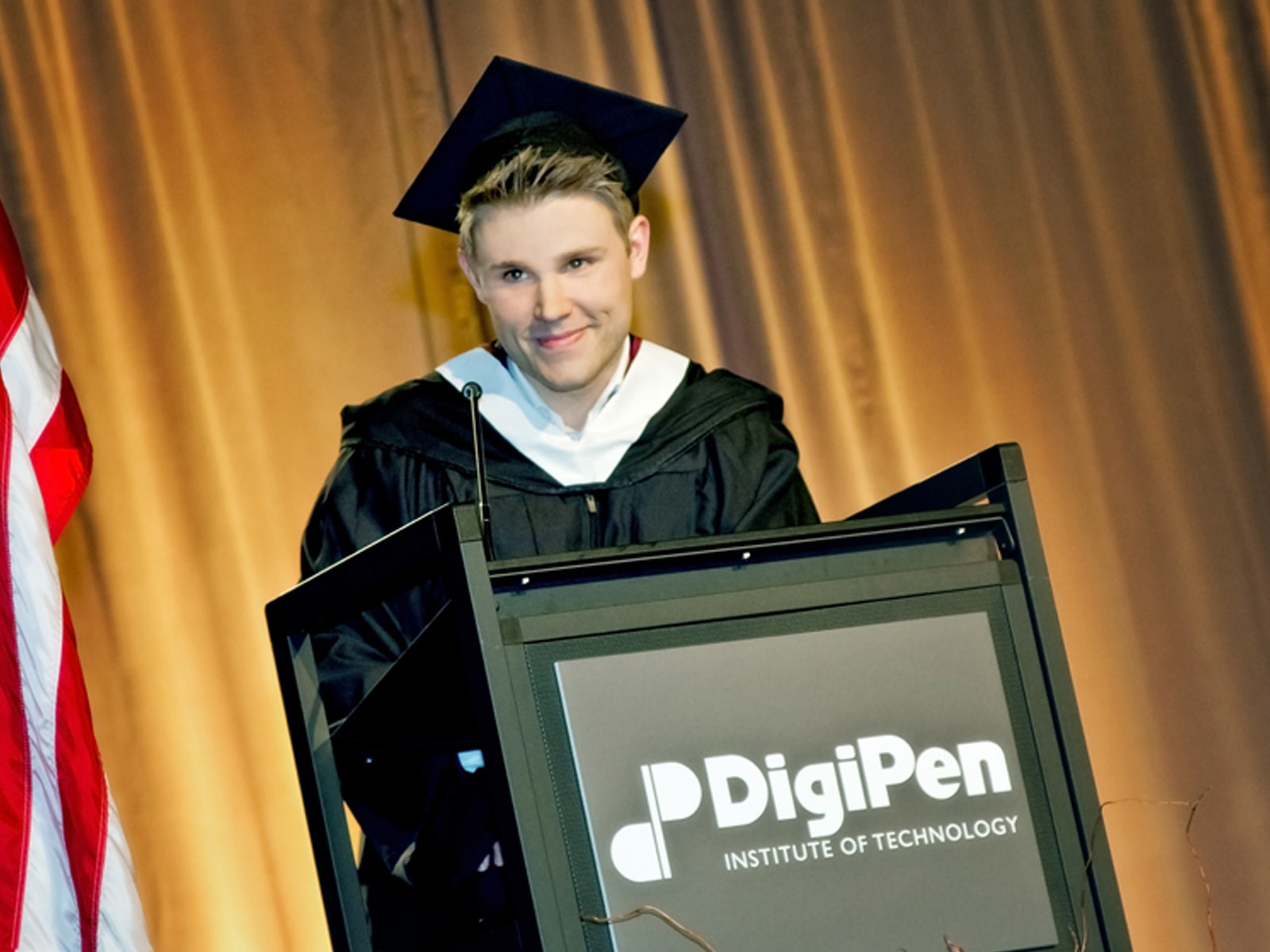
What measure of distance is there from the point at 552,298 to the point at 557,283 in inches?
1.0

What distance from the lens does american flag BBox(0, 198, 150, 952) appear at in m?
2.17

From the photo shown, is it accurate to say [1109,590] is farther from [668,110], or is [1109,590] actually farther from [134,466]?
[134,466]

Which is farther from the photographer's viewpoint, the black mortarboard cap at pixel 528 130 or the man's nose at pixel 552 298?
the black mortarboard cap at pixel 528 130

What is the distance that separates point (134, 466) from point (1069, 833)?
2.06m

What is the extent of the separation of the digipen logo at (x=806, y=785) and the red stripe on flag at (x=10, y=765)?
1.24 metres

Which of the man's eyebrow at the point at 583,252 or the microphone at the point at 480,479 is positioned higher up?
the man's eyebrow at the point at 583,252

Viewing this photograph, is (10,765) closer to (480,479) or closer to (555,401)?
(555,401)

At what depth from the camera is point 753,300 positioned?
10.9 ft

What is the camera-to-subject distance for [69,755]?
89.5 inches

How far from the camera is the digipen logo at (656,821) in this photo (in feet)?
4.15

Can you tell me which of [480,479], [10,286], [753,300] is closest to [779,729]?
[480,479]

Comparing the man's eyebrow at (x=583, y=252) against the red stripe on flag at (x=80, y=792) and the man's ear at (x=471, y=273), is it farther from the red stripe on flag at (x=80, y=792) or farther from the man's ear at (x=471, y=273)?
the red stripe on flag at (x=80, y=792)

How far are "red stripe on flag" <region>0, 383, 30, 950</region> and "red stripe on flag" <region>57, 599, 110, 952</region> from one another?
64 mm

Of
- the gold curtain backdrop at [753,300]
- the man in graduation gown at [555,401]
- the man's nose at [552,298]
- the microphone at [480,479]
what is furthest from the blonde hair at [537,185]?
the gold curtain backdrop at [753,300]
